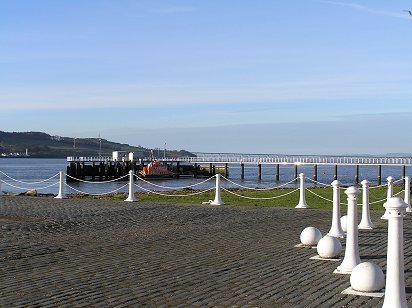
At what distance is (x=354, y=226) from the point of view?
906cm

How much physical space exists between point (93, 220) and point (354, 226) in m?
9.12

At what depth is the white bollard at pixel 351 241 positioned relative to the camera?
8883 mm

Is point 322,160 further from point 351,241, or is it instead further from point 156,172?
point 351,241

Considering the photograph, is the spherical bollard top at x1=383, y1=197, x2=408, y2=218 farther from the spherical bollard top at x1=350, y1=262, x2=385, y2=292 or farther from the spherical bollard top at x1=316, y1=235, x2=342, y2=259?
the spherical bollard top at x1=316, y1=235, x2=342, y2=259

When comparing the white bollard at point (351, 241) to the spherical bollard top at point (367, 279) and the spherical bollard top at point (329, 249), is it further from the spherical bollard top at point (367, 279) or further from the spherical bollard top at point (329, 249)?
the spherical bollard top at point (367, 279)

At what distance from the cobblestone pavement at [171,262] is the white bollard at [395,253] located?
0.73 metres

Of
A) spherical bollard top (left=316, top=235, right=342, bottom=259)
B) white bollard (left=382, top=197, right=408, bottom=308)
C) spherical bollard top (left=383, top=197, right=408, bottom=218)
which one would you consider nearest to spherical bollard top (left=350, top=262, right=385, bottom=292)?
white bollard (left=382, top=197, right=408, bottom=308)

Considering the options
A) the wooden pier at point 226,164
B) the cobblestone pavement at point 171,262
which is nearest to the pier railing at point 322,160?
the wooden pier at point 226,164

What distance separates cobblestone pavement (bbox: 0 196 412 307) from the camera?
7.35 metres

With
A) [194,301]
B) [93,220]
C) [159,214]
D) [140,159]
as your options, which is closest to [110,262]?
[194,301]

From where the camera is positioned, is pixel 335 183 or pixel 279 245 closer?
pixel 335 183

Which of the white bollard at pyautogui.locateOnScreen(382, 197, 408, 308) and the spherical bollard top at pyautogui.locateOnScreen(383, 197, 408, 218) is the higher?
the spherical bollard top at pyautogui.locateOnScreen(383, 197, 408, 218)

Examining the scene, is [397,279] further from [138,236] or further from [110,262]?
[138,236]

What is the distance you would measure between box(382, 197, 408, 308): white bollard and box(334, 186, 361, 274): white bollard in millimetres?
2500
